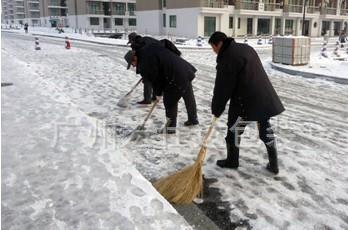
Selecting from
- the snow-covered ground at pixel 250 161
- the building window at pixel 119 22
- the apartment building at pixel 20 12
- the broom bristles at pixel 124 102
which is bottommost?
the snow-covered ground at pixel 250 161

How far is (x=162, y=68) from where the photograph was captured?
5.77 meters

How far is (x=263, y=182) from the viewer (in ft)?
14.1

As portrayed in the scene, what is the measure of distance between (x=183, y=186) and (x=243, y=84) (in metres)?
1.28

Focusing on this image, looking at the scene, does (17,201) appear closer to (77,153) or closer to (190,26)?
(77,153)

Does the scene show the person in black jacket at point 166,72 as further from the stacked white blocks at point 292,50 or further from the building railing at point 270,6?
the building railing at point 270,6

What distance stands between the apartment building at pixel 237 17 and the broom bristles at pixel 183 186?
112ft

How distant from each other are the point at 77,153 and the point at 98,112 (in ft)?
8.94

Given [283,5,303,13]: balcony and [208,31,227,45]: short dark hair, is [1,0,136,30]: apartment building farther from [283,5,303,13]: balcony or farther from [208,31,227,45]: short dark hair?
[208,31,227,45]: short dark hair

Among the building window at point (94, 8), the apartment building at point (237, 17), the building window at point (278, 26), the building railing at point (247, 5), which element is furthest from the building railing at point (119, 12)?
the building railing at point (247, 5)

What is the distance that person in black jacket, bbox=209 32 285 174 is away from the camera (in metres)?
4.04

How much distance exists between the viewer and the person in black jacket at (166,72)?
572cm

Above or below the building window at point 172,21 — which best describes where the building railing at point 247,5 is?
above

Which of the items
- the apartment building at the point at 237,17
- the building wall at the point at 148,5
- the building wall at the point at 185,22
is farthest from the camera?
the building wall at the point at 148,5

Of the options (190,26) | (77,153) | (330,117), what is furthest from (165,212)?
(190,26)
